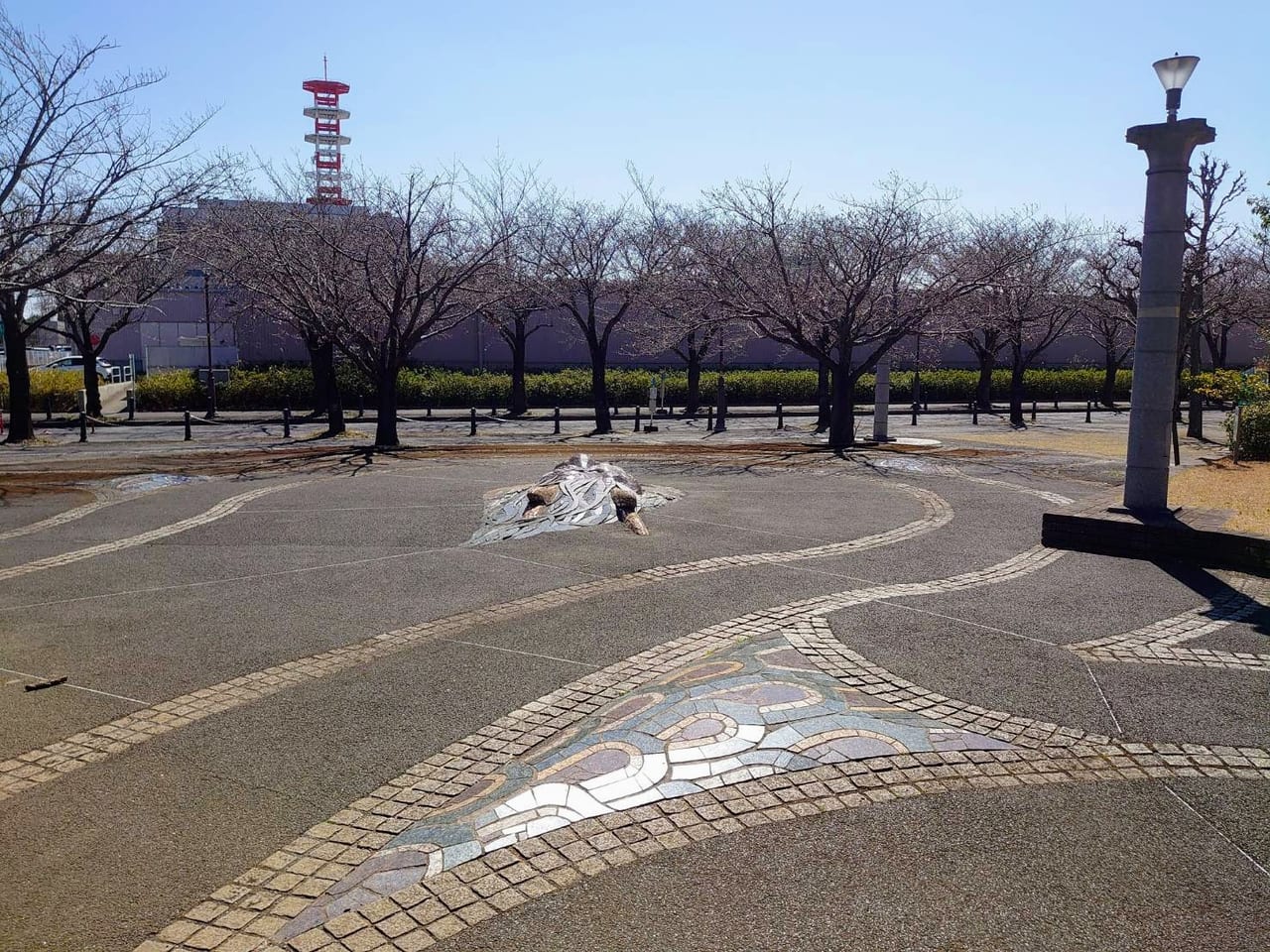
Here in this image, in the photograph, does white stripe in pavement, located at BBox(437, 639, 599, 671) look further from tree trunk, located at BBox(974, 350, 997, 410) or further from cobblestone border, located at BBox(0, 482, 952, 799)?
tree trunk, located at BBox(974, 350, 997, 410)

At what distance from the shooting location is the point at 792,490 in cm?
1495

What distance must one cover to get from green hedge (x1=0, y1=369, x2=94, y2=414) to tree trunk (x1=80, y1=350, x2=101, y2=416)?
1.85 m

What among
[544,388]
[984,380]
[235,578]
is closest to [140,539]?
Answer: [235,578]

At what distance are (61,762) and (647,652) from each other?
3.47 m

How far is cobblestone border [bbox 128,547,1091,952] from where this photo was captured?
378 cm

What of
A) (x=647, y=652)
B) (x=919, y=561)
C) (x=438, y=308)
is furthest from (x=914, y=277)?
(x=647, y=652)

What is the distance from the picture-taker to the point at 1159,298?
35.0 ft

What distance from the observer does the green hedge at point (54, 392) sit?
1396 inches

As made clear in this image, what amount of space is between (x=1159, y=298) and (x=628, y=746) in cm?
842

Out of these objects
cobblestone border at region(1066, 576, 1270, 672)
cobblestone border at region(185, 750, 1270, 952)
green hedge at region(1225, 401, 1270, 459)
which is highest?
green hedge at region(1225, 401, 1270, 459)

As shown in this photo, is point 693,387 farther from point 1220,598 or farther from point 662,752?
point 662,752

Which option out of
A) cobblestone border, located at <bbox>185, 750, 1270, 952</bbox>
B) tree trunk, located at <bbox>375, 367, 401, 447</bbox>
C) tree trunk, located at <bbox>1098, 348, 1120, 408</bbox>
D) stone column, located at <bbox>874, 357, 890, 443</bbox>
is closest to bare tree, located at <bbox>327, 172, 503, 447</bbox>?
tree trunk, located at <bbox>375, 367, 401, 447</bbox>

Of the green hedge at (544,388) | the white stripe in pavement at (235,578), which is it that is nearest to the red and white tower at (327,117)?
the green hedge at (544,388)

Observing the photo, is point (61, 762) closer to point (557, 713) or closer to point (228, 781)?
point (228, 781)
